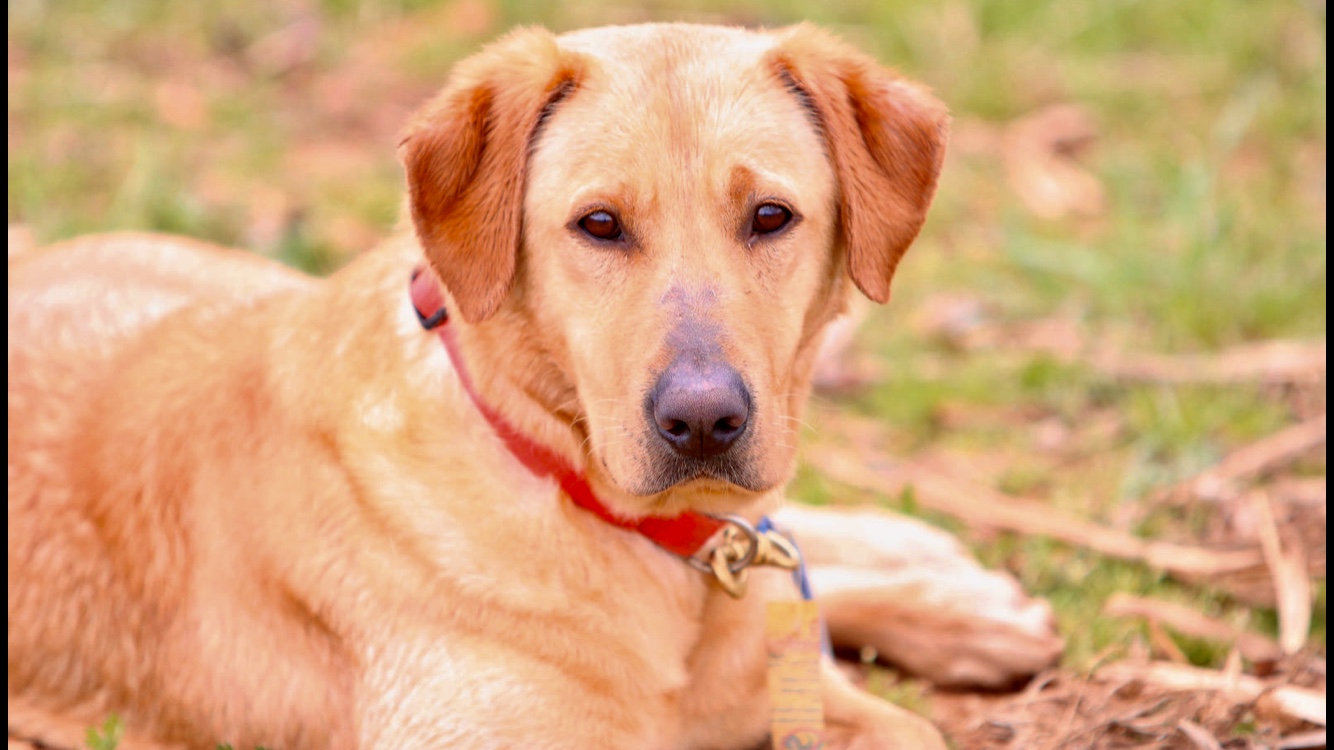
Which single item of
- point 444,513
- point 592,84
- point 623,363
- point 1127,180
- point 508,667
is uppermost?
point 592,84

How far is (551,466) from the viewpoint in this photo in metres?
3.06

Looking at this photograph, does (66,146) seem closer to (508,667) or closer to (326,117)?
(326,117)

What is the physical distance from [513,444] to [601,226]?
529mm

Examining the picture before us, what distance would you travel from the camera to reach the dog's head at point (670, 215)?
110 inches

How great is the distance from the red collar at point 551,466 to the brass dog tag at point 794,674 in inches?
10.1

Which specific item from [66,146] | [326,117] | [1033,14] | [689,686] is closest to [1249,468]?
[689,686]

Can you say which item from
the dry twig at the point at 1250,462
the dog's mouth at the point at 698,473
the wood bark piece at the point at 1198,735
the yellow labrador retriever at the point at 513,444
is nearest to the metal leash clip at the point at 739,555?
the yellow labrador retriever at the point at 513,444

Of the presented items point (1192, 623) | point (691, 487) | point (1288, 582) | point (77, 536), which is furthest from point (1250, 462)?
point (77, 536)

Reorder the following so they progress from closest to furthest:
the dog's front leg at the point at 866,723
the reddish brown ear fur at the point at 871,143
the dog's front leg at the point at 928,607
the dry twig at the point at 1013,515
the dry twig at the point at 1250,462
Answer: the reddish brown ear fur at the point at 871,143
the dog's front leg at the point at 866,723
the dog's front leg at the point at 928,607
the dry twig at the point at 1013,515
the dry twig at the point at 1250,462

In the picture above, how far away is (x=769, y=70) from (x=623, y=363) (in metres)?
0.76

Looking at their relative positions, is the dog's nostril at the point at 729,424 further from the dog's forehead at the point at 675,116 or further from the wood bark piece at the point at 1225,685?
the wood bark piece at the point at 1225,685

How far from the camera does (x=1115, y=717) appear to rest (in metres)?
3.39

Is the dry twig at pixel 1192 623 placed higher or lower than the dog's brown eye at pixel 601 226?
lower

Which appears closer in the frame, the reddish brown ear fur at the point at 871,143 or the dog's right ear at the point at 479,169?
the dog's right ear at the point at 479,169
